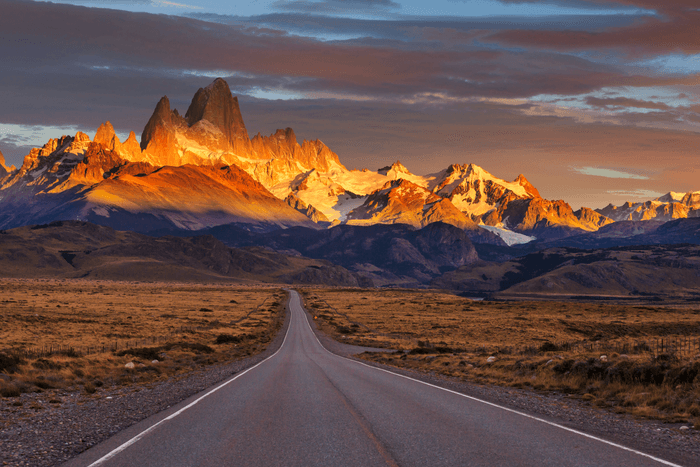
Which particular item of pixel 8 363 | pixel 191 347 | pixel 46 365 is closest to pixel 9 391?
pixel 8 363

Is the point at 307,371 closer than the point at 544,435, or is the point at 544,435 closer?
the point at 544,435

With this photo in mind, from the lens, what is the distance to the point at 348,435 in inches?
570

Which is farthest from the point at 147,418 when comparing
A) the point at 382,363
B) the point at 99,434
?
the point at 382,363

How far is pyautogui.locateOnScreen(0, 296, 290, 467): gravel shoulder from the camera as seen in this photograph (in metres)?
13.4

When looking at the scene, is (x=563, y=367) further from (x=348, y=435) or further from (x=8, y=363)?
(x=8, y=363)

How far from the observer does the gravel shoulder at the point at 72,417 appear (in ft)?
43.9

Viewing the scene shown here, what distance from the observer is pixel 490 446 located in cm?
1327

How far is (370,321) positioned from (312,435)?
9284 cm

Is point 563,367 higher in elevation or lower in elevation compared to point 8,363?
higher

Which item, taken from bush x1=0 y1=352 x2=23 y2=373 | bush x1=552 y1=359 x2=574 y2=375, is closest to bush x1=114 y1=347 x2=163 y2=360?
bush x1=0 y1=352 x2=23 y2=373

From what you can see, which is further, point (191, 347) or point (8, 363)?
point (191, 347)

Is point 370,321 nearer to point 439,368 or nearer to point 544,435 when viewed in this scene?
point 439,368

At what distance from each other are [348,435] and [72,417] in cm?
932

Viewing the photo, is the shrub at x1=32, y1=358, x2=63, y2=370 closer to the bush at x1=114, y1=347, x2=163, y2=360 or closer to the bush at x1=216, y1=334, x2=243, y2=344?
the bush at x1=114, y1=347, x2=163, y2=360
